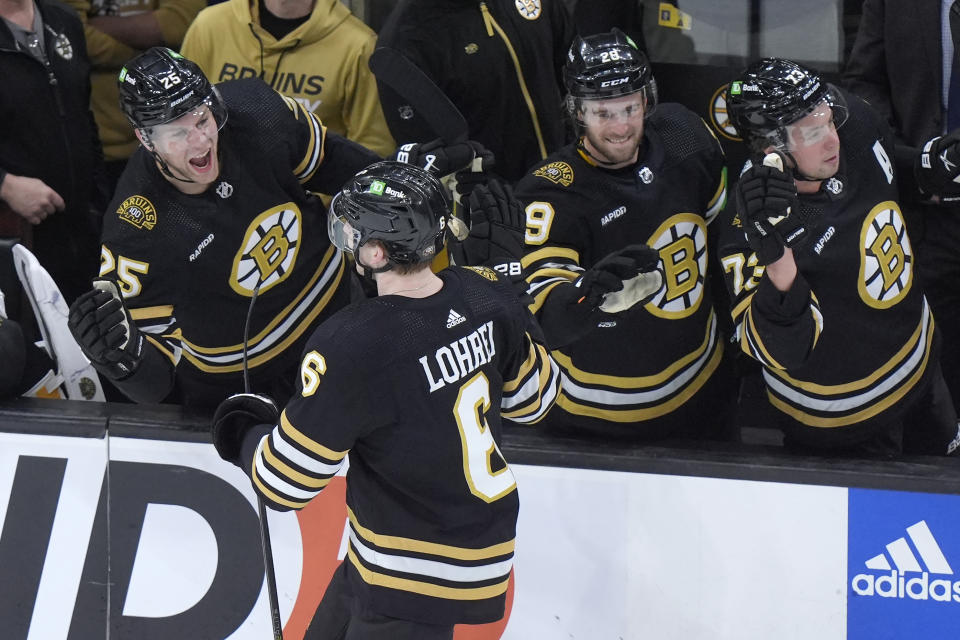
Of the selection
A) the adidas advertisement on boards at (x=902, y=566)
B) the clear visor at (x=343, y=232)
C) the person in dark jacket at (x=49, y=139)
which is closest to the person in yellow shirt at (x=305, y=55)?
the person in dark jacket at (x=49, y=139)

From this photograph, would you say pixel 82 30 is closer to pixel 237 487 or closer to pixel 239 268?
pixel 239 268

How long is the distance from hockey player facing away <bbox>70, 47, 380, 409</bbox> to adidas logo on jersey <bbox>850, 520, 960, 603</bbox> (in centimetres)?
156

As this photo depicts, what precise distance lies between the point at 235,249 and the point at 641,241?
3.38 feet

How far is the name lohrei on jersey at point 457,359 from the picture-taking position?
2451mm

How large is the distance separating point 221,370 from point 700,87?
6.57 feet

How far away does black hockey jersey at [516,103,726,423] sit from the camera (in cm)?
315

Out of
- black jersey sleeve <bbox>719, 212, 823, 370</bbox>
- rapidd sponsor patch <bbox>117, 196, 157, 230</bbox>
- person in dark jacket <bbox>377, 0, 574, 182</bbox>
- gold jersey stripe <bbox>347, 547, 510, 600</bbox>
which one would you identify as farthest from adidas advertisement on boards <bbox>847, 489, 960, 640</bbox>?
rapidd sponsor patch <bbox>117, 196, 157, 230</bbox>

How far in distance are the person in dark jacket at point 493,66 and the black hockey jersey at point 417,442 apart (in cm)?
134

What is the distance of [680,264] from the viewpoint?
321cm

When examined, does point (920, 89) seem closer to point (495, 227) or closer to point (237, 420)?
point (495, 227)

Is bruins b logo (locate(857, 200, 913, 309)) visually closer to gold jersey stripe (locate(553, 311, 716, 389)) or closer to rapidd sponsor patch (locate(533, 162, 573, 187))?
gold jersey stripe (locate(553, 311, 716, 389))

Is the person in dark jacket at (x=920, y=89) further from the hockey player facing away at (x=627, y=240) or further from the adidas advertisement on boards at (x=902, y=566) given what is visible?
the adidas advertisement on boards at (x=902, y=566)

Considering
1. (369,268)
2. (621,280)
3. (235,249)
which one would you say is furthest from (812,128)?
(235,249)

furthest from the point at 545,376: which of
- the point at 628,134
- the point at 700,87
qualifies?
the point at 700,87
